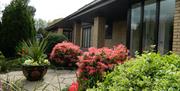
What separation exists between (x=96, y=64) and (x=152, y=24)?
4.04m

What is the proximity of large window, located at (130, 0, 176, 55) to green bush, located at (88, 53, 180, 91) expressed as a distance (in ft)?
20.5

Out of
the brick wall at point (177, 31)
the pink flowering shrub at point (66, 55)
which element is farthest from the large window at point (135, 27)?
the pink flowering shrub at point (66, 55)

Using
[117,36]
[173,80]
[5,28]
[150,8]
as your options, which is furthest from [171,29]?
[5,28]

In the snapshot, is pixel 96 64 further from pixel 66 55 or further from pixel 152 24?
pixel 66 55

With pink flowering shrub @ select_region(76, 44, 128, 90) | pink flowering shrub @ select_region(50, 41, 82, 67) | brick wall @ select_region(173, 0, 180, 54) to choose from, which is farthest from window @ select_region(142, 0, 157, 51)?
pink flowering shrub @ select_region(50, 41, 82, 67)

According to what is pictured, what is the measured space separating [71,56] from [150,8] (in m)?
4.78

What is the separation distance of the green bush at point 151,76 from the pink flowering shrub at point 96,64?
11.2ft

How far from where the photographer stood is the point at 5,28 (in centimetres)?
1892

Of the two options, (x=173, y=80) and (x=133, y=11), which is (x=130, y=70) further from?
(x=133, y=11)

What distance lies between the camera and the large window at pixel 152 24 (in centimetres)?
930

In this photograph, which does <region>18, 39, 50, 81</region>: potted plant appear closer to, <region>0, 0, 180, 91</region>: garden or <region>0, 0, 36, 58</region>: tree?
<region>0, 0, 180, 91</region>: garden

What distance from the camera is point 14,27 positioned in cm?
1867

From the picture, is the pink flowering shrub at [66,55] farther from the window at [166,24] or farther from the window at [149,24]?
the window at [166,24]

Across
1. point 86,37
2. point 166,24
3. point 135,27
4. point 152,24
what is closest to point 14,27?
point 86,37
